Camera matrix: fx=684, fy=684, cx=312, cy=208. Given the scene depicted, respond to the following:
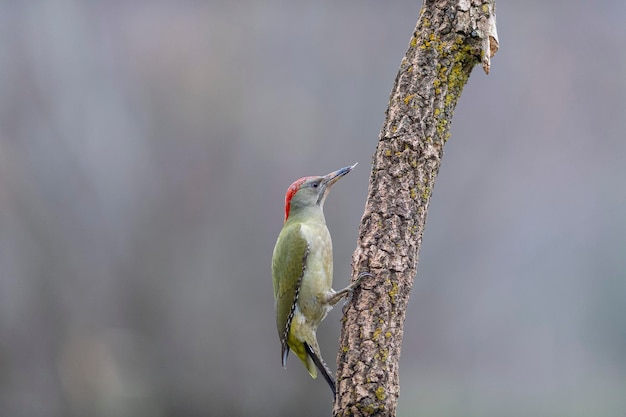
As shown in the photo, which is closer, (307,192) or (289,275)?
(289,275)

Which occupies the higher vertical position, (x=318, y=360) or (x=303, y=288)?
(x=303, y=288)

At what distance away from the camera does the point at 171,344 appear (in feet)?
21.8

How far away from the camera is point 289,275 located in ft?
11.9

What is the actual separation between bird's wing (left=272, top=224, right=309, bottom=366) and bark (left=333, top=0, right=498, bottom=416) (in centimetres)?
93

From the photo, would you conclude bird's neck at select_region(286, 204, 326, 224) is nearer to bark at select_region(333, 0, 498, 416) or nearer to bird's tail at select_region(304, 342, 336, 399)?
bird's tail at select_region(304, 342, 336, 399)

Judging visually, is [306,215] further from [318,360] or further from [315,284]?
[318,360]

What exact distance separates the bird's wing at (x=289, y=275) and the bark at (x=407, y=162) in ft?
3.06

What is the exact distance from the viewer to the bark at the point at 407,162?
2613mm

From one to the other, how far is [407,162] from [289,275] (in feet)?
4.04

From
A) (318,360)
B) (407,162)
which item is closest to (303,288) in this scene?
(318,360)

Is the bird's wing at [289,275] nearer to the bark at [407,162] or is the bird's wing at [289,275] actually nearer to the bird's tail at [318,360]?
the bird's tail at [318,360]

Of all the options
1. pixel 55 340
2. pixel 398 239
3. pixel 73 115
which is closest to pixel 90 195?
pixel 73 115

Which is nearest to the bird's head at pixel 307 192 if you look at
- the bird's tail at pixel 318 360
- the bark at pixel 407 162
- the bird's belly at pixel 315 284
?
the bird's belly at pixel 315 284

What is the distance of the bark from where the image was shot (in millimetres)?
2613
